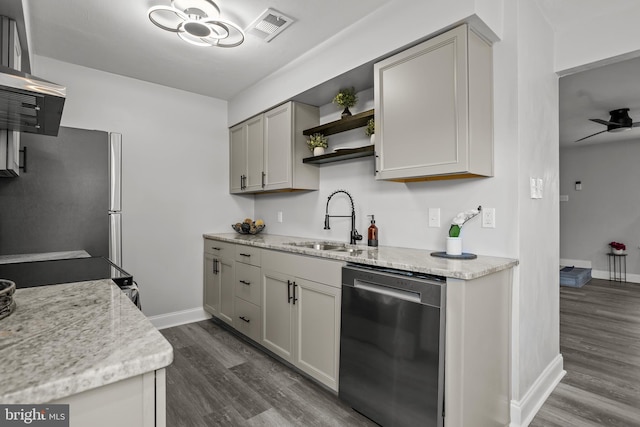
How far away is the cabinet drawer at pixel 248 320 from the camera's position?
9.23 feet

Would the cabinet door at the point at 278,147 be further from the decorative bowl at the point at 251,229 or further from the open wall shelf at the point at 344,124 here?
the decorative bowl at the point at 251,229

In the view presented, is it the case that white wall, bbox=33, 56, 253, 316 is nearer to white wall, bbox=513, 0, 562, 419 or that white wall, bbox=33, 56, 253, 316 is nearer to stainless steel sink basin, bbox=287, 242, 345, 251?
stainless steel sink basin, bbox=287, 242, 345, 251

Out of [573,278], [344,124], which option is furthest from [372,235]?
[573,278]

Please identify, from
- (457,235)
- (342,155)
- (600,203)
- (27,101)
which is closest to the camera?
(27,101)

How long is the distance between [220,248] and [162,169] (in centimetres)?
104

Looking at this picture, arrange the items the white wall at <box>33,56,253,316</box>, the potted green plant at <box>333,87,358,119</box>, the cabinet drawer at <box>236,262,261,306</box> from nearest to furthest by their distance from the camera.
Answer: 1. the potted green plant at <box>333,87,358,119</box>
2. the cabinet drawer at <box>236,262,261,306</box>
3. the white wall at <box>33,56,253,316</box>

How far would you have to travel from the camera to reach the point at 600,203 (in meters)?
6.23

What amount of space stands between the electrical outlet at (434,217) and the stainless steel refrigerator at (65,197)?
2338mm

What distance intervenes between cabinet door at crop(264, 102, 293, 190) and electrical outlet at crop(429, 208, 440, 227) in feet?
4.35

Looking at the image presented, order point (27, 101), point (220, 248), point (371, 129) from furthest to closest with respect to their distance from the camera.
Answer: point (220, 248)
point (371, 129)
point (27, 101)

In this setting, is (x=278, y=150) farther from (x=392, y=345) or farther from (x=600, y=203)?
(x=600, y=203)

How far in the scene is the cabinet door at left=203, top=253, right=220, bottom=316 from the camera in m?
3.48

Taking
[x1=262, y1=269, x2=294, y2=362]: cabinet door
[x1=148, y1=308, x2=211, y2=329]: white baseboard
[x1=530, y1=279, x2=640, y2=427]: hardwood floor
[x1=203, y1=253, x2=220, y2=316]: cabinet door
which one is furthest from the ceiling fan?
[x1=148, y1=308, x2=211, y2=329]: white baseboard

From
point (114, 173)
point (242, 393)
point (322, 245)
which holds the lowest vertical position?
point (242, 393)
